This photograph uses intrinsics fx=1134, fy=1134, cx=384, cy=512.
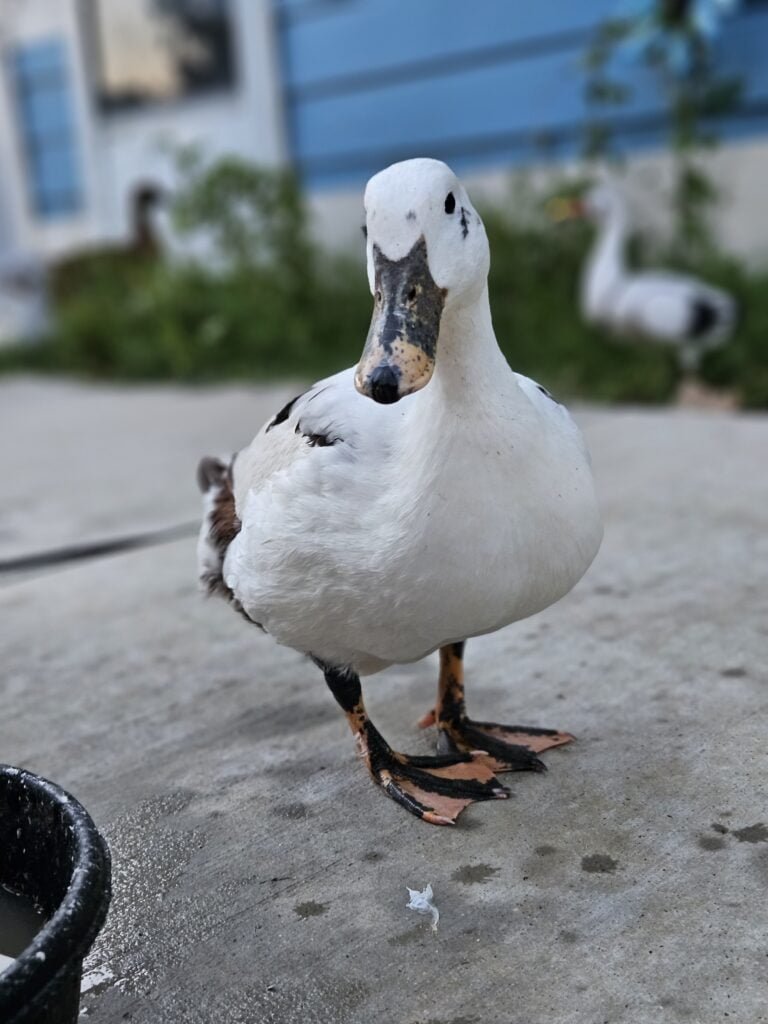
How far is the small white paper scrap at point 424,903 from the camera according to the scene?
6.34 ft

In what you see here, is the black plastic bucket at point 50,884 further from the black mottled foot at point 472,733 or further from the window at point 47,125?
the window at point 47,125

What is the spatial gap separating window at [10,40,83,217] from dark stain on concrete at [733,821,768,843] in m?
11.3

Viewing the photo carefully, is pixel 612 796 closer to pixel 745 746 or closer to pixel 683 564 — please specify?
pixel 745 746

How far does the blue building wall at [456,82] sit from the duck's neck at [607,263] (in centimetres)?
86

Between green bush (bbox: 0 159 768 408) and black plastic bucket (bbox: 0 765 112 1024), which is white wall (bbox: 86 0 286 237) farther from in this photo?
black plastic bucket (bbox: 0 765 112 1024)

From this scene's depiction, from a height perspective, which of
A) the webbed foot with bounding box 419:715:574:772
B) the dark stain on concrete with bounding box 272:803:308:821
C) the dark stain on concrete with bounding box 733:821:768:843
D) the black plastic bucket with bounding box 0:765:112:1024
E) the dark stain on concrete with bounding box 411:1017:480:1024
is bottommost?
the dark stain on concrete with bounding box 272:803:308:821

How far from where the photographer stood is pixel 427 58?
318 inches

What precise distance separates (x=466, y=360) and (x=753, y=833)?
100cm

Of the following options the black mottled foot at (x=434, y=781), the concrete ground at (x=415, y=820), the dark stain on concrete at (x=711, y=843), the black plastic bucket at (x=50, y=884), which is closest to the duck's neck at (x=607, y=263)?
the concrete ground at (x=415, y=820)

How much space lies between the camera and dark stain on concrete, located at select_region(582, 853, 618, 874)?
2.01 m

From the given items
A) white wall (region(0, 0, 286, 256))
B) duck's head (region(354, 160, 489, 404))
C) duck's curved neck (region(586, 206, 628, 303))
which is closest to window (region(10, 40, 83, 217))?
white wall (region(0, 0, 286, 256))

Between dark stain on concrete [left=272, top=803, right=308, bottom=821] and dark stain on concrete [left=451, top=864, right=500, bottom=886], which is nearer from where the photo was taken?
dark stain on concrete [left=451, top=864, right=500, bottom=886]

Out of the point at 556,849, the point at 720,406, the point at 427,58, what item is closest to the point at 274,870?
the point at 556,849

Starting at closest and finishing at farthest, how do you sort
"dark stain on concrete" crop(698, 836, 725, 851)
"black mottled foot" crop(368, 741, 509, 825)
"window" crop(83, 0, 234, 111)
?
1. "dark stain on concrete" crop(698, 836, 725, 851)
2. "black mottled foot" crop(368, 741, 509, 825)
3. "window" crop(83, 0, 234, 111)
